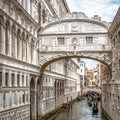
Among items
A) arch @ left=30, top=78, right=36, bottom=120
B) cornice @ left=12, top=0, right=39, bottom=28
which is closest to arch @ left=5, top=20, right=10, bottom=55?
cornice @ left=12, top=0, right=39, bottom=28

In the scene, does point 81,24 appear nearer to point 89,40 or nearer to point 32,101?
point 89,40

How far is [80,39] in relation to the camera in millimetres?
20125

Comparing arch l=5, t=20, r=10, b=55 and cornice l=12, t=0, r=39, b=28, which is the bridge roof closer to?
cornice l=12, t=0, r=39, b=28

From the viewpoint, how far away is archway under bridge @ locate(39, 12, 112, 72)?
65.7ft

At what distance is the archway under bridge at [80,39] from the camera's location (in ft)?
65.7

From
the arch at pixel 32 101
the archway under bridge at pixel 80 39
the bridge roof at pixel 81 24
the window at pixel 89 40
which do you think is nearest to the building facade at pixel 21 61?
the arch at pixel 32 101

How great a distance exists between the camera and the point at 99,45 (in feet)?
65.9

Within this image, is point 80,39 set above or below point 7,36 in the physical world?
above

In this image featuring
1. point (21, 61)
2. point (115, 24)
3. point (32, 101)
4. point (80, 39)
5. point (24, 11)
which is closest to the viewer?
point (21, 61)

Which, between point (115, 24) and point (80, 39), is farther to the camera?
point (80, 39)

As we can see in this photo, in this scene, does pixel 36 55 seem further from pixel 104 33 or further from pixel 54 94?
pixel 54 94

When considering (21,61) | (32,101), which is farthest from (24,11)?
(32,101)

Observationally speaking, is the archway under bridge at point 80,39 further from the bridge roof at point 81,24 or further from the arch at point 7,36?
the arch at point 7,36

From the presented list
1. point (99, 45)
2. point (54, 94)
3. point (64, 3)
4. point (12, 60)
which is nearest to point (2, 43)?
point (12, 60)
